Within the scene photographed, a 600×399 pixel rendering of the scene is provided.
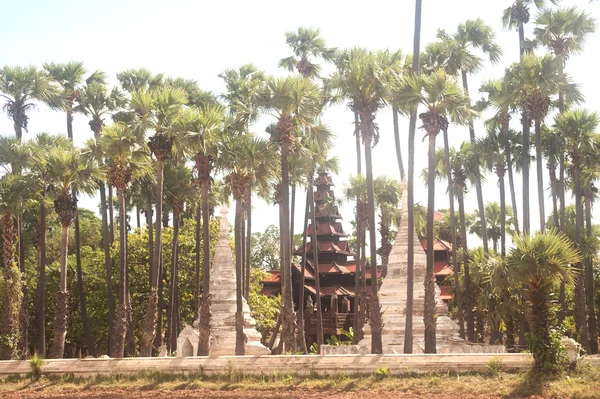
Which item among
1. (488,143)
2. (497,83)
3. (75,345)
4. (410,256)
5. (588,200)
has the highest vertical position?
(497,83)

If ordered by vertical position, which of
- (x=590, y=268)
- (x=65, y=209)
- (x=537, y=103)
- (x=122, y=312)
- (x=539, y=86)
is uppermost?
(x=539, y=86)

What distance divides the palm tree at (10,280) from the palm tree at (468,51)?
22571 mm

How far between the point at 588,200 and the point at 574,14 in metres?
9.92

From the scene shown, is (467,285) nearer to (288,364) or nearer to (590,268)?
(590,268)

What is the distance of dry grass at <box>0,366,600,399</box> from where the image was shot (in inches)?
801

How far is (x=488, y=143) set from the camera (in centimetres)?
3897

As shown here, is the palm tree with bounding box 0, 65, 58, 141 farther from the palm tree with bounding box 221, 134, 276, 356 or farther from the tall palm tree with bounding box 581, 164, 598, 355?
the tall palm tree with bounding box 581, 164, 598, 355

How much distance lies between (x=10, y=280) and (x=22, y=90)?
37.5ft

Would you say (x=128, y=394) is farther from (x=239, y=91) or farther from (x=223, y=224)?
(x=239, y=91)

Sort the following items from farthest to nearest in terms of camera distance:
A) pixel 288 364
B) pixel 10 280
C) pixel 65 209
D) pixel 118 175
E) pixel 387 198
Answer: pixel 387 198
pixel 10 280
pixel 118 175
pixel 65 209
pixel 288 364

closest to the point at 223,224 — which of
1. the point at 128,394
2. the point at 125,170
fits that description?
the point at 125,170

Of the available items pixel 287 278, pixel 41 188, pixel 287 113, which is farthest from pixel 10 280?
pixel 287 113

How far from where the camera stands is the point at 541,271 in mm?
21125

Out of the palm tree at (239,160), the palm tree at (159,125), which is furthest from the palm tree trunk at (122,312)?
the palm tree at (239,160)
